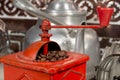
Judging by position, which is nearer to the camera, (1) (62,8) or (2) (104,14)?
(2) (104,14)

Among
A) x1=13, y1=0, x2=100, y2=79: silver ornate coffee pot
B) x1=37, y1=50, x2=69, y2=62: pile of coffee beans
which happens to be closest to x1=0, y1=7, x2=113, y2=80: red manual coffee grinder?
x1=37, y1=50, x2=69, y2=62: pile of coffee beans

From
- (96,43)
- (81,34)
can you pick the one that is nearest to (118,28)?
(96,43)

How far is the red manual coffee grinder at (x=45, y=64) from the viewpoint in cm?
55

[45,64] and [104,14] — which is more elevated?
[104,14]

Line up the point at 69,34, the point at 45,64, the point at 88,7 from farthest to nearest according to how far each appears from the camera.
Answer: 1. the point at 88,7
2. the point at 69,34
3. the point at 45,64

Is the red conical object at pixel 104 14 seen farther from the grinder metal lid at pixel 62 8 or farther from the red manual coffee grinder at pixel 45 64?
the grinder metal lid at pixel 62 8

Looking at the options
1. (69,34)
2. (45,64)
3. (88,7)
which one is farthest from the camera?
(88,7)

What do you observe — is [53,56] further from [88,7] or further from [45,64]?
[88,7]

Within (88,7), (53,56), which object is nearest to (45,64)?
(53,56)

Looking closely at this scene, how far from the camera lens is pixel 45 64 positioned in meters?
0.56

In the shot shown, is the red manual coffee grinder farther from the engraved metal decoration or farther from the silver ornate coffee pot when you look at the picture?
the engraved metal decoration

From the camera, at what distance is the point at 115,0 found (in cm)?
125

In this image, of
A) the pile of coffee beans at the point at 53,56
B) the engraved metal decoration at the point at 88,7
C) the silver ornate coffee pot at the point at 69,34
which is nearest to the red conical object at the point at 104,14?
the pile of coffee beans at the point at 53,56

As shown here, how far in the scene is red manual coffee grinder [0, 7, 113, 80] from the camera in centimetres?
55
